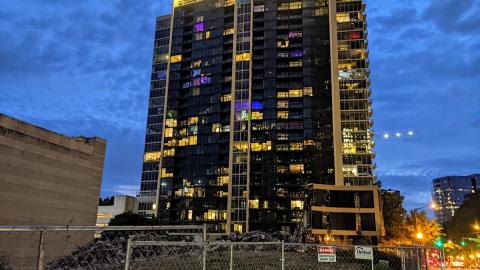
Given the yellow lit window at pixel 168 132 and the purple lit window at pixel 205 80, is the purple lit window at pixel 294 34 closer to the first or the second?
the purple lit window at pixel 205 80

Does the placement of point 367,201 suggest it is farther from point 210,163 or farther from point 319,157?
point 210,163

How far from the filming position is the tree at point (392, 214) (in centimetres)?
7731

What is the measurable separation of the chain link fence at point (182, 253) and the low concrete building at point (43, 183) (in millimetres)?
238

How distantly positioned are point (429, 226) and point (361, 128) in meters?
28.4

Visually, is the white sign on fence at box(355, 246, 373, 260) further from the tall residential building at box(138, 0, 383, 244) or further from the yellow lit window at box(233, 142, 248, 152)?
the yellow lit window at box(233, 142, 248, 152)

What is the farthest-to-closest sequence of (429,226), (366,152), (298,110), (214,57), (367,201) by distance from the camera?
(214,57), (298,110), (366,152), (429,226), (367,201)

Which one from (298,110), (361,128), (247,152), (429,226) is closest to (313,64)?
(298,110)

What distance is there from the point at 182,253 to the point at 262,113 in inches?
3865

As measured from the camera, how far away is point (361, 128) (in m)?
104

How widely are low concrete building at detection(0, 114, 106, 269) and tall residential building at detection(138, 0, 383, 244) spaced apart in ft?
192

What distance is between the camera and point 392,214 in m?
80.4

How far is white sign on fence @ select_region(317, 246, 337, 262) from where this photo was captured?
35.4ft

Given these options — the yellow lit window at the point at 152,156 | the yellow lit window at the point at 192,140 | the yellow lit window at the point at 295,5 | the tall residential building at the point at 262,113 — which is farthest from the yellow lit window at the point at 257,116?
the yellow lit window at the point at 295,5

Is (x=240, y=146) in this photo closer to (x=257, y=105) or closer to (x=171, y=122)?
(x=257, y=105)
